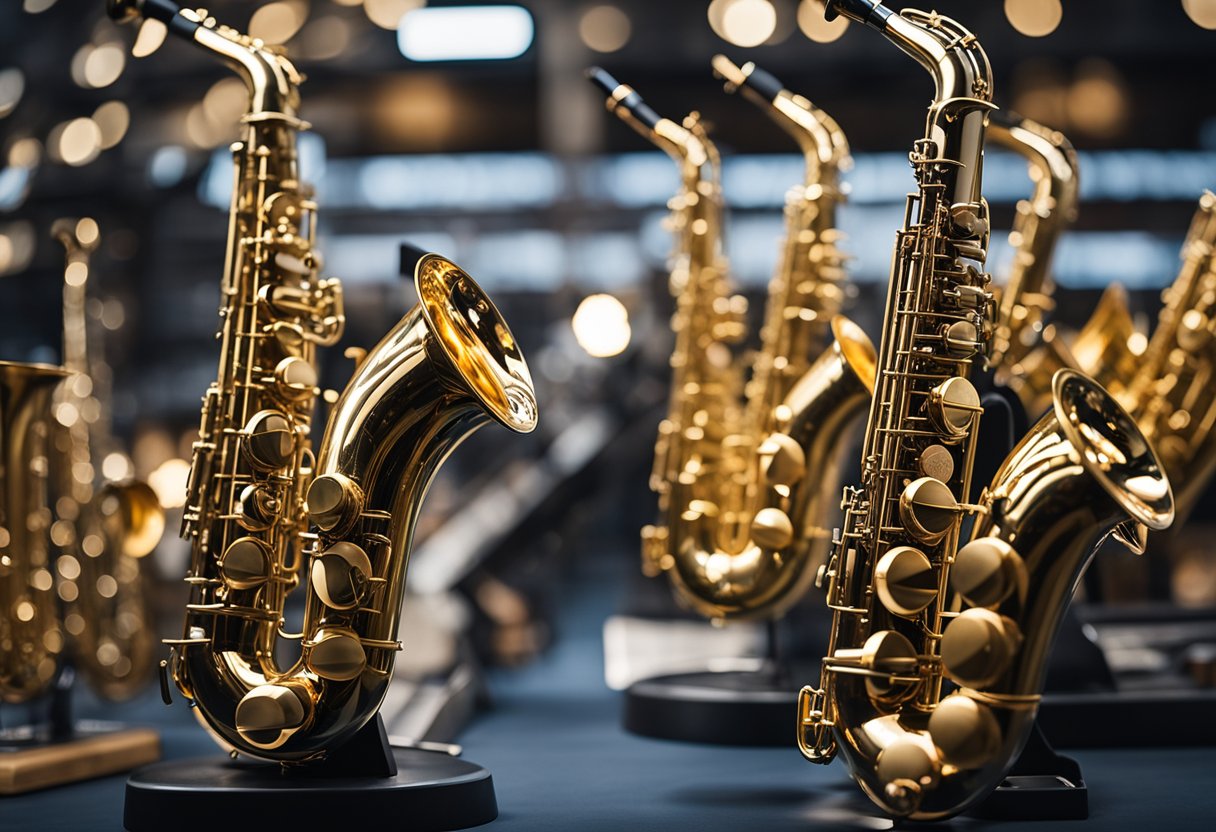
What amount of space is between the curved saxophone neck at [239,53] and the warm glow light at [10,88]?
4.14 m

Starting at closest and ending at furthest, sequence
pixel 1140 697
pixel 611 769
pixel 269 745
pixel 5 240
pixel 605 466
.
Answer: pixel 269 745 < pixel 611 769 < pixel 1140 697 < pixel 605 466 < pixel 5 240

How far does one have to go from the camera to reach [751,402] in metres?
4.71

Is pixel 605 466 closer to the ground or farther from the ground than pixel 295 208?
closer to the ground

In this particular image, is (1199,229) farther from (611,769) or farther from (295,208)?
(295,208)

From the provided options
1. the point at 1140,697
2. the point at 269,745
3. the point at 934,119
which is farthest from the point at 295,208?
the point at 1140,697

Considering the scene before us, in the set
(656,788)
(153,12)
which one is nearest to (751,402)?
(656,788)

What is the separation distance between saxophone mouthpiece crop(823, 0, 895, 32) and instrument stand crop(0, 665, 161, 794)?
2713mm

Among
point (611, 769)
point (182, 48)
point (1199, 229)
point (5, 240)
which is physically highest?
point (182, 48)

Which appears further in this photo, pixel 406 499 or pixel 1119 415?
pixel 406 499

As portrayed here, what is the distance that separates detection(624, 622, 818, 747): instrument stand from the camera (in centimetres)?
418

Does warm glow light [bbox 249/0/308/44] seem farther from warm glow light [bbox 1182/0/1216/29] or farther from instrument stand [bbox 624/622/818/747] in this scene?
instrument stand [bbox 624/622/818/747]

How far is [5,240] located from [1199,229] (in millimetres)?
6545

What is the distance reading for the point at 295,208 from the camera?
3.37 metres

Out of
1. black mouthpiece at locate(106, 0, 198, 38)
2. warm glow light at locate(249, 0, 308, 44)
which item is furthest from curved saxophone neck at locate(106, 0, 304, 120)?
warm glow light at locate(249, 0, 308, 44)
